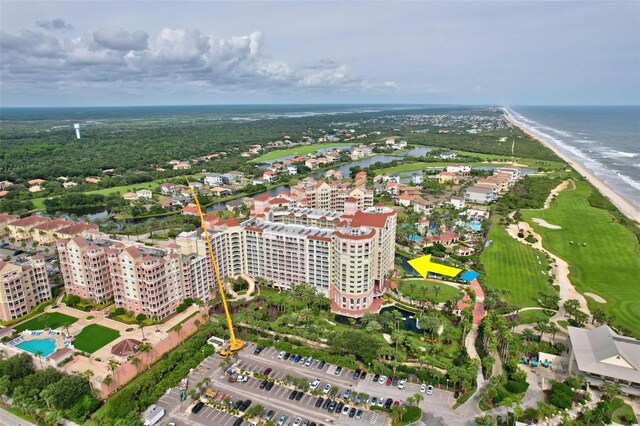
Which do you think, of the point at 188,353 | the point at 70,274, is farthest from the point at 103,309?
the point at 188,353

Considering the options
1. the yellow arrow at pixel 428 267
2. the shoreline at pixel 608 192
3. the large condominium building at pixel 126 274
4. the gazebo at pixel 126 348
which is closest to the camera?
the gazebo at pixel 126 348

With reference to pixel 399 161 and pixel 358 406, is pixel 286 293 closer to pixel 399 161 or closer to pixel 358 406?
pixel 358 406

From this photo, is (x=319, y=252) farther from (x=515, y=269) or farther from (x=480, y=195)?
(x=480, y=195)

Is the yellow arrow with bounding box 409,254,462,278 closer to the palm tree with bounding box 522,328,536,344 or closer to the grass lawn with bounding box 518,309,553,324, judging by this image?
the grass lawn with bounding box 518,309,553,324

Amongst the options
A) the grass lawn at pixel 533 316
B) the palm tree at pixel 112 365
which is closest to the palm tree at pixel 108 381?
the palm tree at pixel 112 365

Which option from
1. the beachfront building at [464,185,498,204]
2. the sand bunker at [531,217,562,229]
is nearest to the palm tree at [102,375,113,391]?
the sand bunker at [531,217,562,229]

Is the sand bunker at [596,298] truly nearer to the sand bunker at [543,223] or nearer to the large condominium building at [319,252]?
the large condominium building at [319,252]

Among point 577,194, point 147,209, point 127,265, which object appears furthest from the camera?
point 577,194
